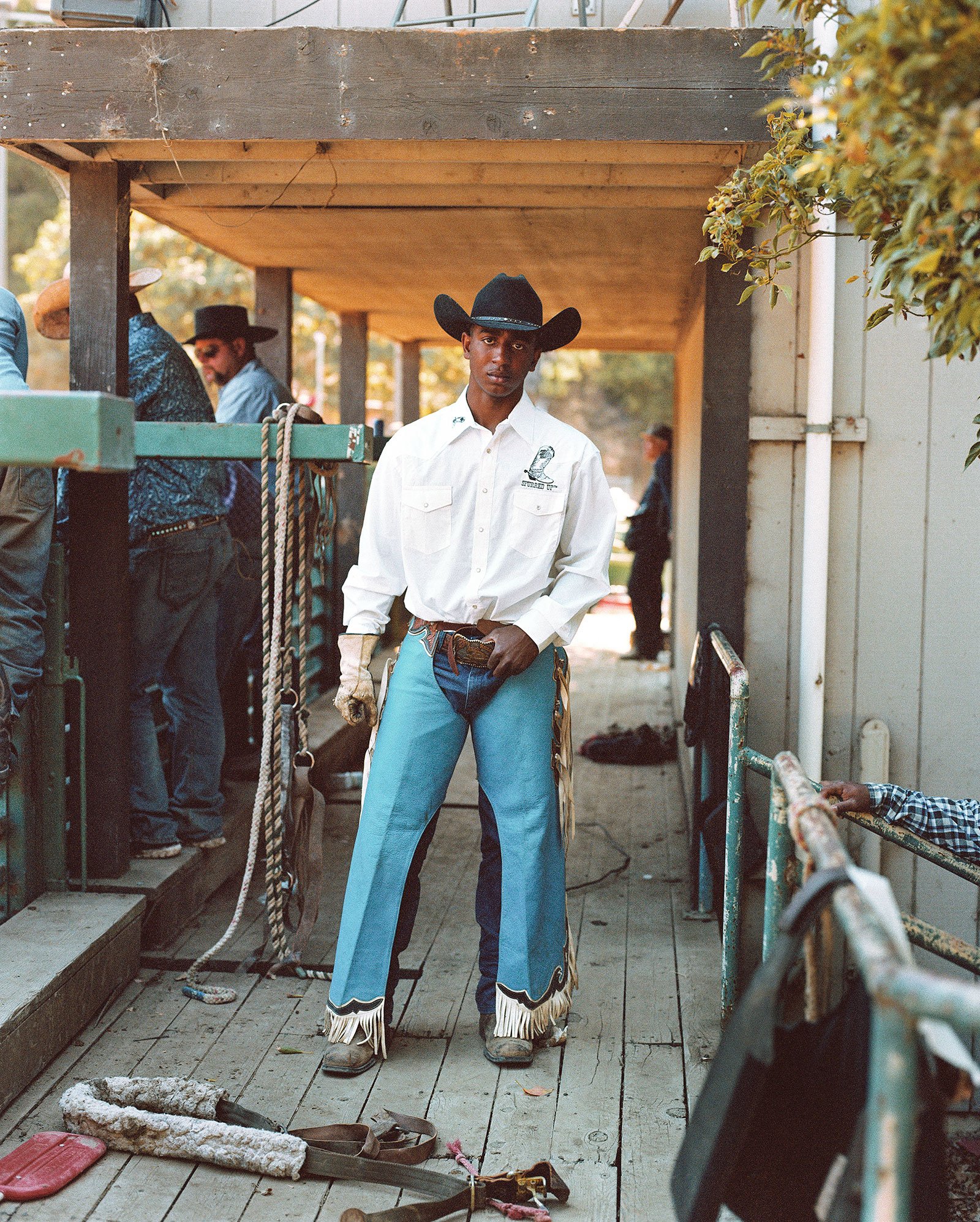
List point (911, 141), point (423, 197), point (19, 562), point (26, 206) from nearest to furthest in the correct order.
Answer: point (911, 141)
point (19, 562)
point (423, 197)
point (26, 206)

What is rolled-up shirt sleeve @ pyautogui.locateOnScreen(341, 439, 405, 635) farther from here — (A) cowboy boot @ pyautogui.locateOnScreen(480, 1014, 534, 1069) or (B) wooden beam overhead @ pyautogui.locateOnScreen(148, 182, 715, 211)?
(B) wooden beam overhead @ pyautogui.locateOnScreen(148, 182, 715, 211)

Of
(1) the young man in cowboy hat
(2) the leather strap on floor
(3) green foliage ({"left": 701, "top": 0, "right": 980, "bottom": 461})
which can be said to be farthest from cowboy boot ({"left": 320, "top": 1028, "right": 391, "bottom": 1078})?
(3) green foliage ({"left": 701, "top": 0, "right": 980, "bottom": 461})

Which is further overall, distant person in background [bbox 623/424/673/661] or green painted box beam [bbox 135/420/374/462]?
distant person in background [bbox 623/424/673/661]

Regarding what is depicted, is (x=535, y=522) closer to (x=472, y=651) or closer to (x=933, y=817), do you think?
(x=472, y=651)

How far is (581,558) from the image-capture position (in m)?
3.26

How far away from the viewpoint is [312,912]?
367cm

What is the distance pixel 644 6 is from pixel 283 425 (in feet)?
Answer: 5.59

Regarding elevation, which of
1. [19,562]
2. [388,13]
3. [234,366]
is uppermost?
[388,13]

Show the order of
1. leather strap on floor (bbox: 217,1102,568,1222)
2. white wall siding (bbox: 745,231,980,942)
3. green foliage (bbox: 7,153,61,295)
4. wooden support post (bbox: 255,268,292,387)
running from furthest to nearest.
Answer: green foliage (bbox: 7,153,61,295), wooden support post (bbox: 255,268,292,387), white wall siding (bbox: 745,231,980,942), leather strap on floor (bbox: 217,1102,568,1222)

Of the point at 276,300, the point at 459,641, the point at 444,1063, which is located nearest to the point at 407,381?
the point at 276,300

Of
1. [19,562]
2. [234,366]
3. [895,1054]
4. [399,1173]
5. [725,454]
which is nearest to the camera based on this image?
[895,1054]

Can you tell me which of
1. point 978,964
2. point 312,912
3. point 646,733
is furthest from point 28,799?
point 646,733

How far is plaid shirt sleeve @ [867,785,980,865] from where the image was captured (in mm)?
2742

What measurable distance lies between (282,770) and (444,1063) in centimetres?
100
